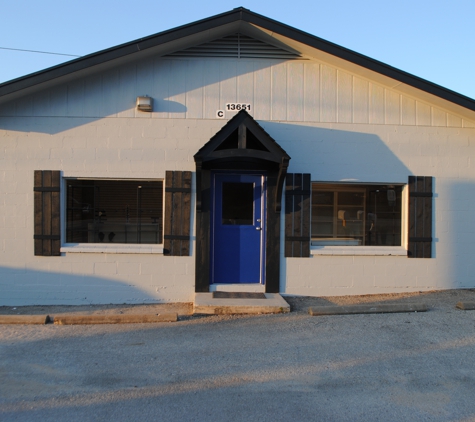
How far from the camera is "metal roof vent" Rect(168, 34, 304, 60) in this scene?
25.5ft

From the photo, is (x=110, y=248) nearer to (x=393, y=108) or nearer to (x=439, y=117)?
(x=393, y=108)

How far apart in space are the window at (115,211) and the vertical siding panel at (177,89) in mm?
1292

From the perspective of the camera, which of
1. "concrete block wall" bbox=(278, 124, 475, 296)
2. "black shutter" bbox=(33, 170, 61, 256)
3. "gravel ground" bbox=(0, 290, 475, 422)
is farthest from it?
"concrete block wall" bbox=(278, 124, 475, 296)

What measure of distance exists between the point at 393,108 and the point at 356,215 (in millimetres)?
2039

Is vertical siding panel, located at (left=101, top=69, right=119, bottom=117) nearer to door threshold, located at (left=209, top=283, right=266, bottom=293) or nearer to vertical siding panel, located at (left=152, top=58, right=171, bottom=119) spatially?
vertical siding panel, located at (left=152, top=58, right=171, bottom=119)

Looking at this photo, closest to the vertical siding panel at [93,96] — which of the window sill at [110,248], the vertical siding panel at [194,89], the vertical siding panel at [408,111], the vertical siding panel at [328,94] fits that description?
the vertical siding panel at [194,89]

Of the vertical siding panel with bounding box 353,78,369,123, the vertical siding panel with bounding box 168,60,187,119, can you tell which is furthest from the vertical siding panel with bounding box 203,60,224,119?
the vertical siding panel with bounding box 353,78,369,123

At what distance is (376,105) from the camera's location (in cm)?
791

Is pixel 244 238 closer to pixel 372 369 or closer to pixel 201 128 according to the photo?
pixel 201 128

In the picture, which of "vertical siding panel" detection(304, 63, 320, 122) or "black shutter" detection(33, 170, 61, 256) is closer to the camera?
"black shutter" detection(33, 170, 61, 256)

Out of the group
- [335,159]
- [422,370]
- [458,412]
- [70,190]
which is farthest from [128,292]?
[458,412]

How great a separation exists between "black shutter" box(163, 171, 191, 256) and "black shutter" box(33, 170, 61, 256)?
1.87 meters

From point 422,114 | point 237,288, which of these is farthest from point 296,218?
point 422,114

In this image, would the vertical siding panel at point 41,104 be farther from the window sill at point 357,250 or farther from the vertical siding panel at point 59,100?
the window sill at point 357,250
